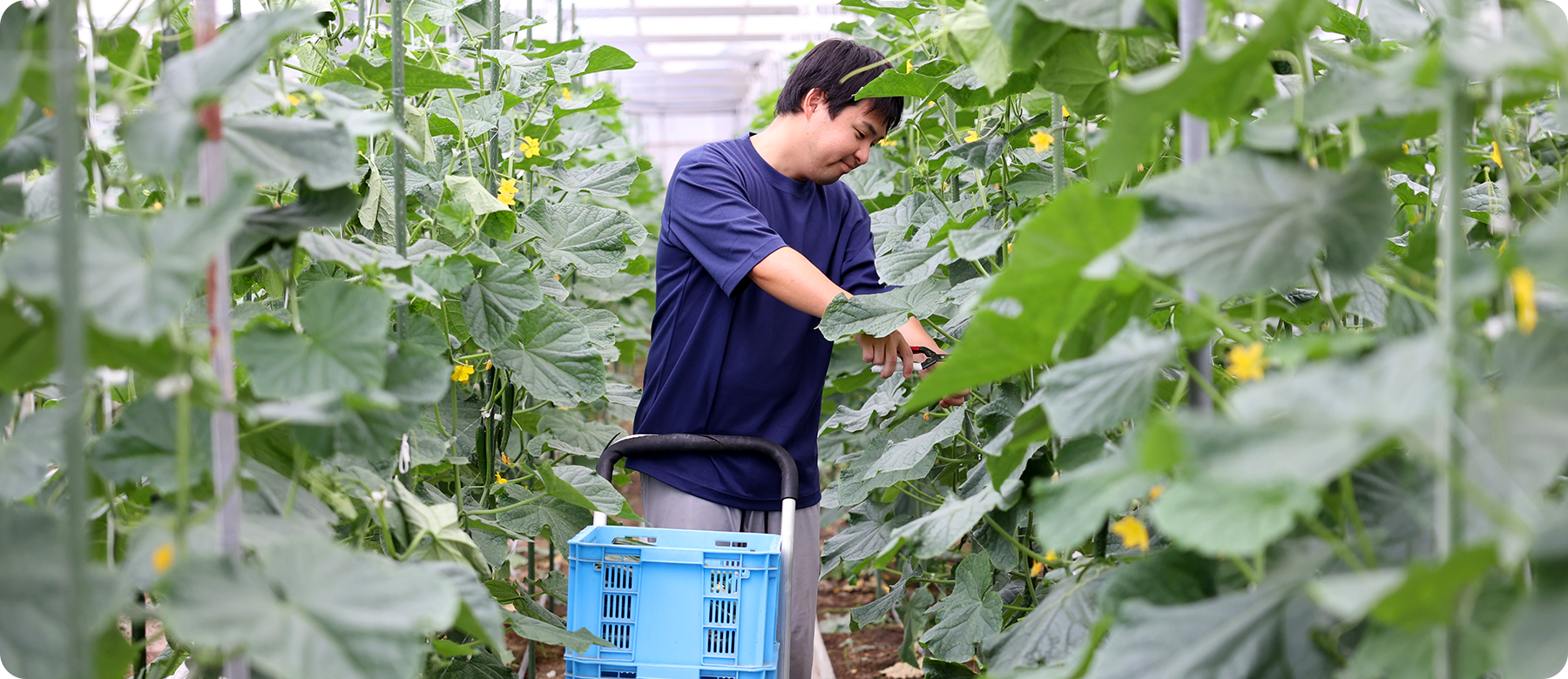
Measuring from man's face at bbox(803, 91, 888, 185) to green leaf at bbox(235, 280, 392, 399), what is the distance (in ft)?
4.90

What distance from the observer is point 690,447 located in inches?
84.1

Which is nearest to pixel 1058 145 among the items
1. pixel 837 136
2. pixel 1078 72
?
pixel 1078 72

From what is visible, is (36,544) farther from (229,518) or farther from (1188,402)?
(1188,402)

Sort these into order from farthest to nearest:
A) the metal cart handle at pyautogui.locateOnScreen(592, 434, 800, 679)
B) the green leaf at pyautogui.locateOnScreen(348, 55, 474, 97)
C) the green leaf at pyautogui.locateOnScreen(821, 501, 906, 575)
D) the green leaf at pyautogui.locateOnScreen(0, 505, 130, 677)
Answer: the green leaf at pyautogui.locateOnScreen(821, 501, 906, 575)
the metal cart handle at pyautogui.locateOnScreen(592, 434, 800, 679)
the green leaf at pyautogui.locateOnScreen(348, 55, 474, 97)
the green leaf at pyautogui.locateOnScreen(0, 505, 130, 677)

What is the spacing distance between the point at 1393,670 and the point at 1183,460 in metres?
0.18

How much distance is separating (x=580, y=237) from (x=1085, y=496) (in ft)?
5.21

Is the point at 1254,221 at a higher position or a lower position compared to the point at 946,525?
higher

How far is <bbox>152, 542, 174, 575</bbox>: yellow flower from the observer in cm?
80

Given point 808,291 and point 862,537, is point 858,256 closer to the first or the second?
point 808,291

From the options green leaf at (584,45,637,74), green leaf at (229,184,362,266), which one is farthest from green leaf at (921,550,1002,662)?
green leaf at (584,45,637,74)

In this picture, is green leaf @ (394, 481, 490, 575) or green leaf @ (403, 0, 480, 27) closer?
green leaf @ (394, 481, 490, 575)

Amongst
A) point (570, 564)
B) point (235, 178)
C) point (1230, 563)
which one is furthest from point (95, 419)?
point (1230, 563)

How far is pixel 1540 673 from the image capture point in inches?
23.1

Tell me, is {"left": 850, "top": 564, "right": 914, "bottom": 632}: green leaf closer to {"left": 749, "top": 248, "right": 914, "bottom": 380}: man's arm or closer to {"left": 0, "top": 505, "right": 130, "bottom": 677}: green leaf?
{"left": 749, "top": 248, "right": 914, "bottom": 380}: man's arm
